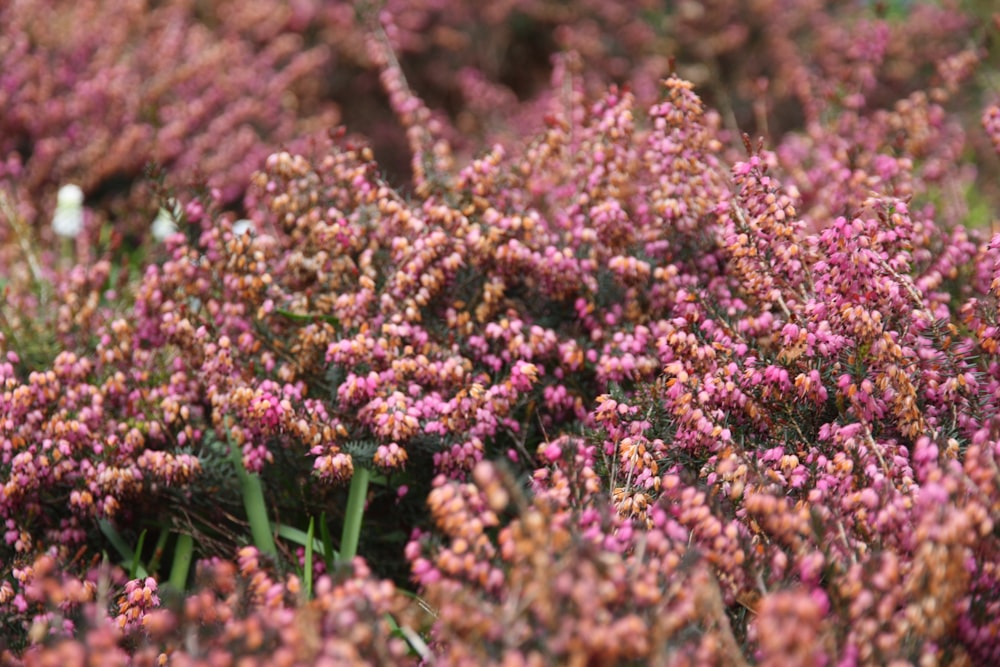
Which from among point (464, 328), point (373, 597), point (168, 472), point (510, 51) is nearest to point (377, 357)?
point (464, 328)

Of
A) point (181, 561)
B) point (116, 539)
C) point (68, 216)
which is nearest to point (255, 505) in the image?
point (181, 561)

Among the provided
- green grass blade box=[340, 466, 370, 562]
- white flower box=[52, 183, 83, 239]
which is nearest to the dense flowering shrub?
green grass blade box=[340, 466, 370, 562]

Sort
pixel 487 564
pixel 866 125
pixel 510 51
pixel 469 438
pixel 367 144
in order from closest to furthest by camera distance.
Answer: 1. pixel 487 564
2. pixel 469 438
3. pixel 367 144
4. pixel 866 125
5. pixel 510 51

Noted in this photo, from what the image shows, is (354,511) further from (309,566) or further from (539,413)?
(539,413)

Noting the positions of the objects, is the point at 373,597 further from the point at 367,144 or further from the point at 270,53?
the point at 270,53

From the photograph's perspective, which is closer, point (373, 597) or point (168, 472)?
point (373, 597)

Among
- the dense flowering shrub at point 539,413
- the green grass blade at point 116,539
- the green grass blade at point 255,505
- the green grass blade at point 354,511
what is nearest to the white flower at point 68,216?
the dense flowering shrub at point 539,413
